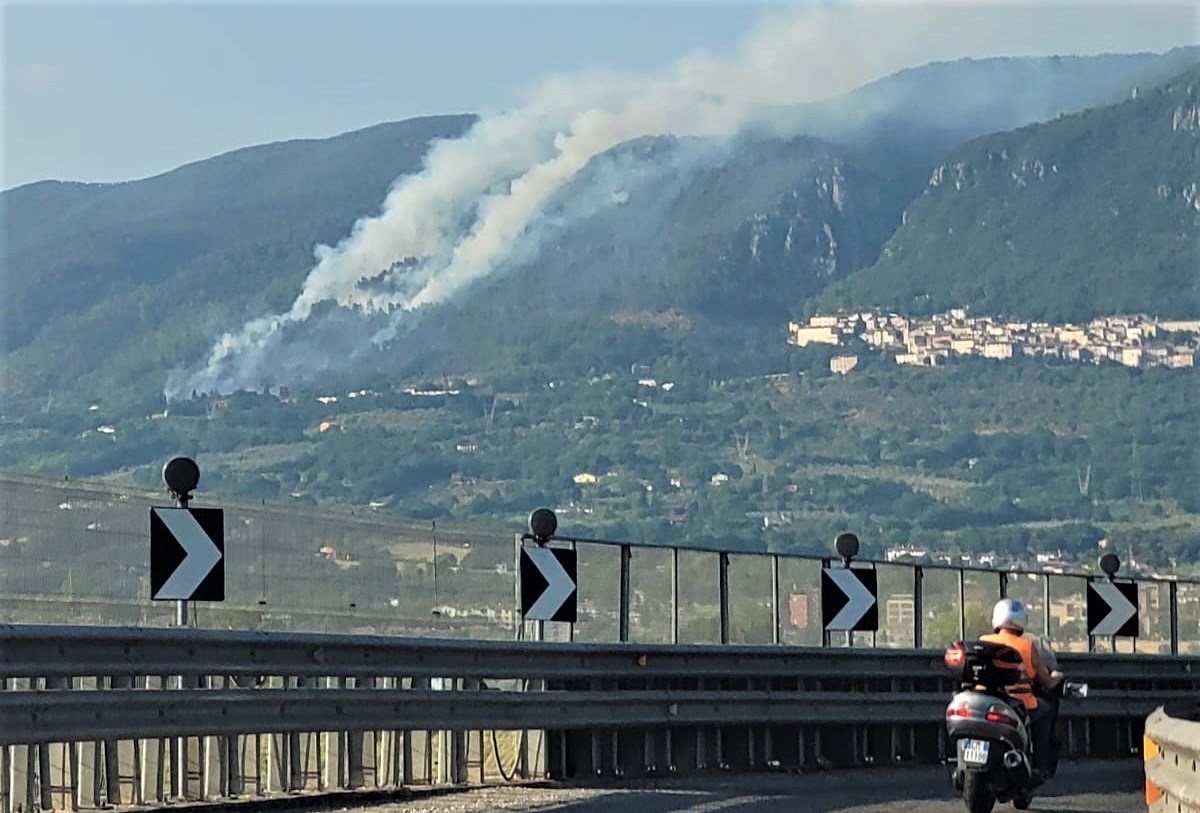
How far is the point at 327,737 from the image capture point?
1788cm

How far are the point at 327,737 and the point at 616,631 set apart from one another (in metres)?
4.75

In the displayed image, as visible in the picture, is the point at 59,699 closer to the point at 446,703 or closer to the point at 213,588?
the point at 213,588

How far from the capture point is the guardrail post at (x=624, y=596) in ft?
72.2

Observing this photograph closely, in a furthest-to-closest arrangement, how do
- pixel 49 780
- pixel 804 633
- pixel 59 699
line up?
1. pixel 804 633
2. pixel 49 780
3. pixel 59 699

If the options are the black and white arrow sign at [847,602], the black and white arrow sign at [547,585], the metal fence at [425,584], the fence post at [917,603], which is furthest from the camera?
the fence post at [917,603]

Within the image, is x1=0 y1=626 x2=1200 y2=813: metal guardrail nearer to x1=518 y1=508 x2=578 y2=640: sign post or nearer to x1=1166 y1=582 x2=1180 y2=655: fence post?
x1=518 y1=508 x2=578 y2=640: sign post

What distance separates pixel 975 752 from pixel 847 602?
8.27m

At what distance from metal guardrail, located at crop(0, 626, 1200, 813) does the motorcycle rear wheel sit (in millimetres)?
3041

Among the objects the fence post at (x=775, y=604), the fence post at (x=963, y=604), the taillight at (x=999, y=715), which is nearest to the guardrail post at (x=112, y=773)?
the taillight at (x=999, y=715)

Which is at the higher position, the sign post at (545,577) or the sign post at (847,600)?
the sign post at (545,577)

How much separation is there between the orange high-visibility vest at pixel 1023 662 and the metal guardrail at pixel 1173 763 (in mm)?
2606

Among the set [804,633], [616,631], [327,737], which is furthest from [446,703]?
[804,633]

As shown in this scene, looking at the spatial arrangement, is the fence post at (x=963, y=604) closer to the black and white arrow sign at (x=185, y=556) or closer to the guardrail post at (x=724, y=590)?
the guardrail post at (x=724, y=590)

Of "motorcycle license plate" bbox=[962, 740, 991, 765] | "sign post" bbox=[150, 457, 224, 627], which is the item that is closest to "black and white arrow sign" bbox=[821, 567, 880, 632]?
"motorcycle license plate" bbox=[962, 740, 991, 765]
